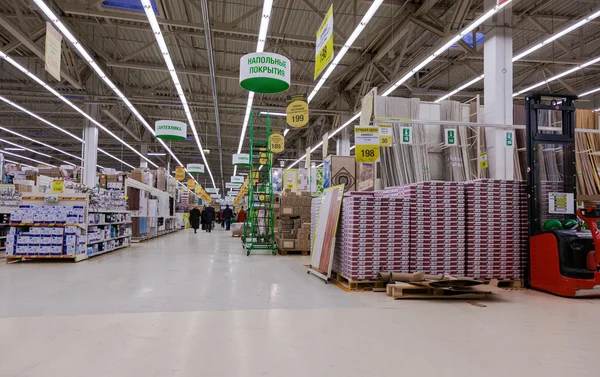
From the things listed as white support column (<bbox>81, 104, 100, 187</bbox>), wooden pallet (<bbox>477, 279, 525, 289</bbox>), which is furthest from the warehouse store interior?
white support column (<bbox>81, 104, 100, 187</bbox>)

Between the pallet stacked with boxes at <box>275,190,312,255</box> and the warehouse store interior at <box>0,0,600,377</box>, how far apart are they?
60 millimetres

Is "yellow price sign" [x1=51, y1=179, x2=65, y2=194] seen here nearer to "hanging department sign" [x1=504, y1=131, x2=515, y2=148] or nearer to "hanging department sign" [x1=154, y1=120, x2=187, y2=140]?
"hanging department sign" [x1=154, y1=120, x2=187, y2=140]

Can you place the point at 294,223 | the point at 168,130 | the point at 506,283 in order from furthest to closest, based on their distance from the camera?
the point at 168,130 → the point at 294,223 → the point at 506,283

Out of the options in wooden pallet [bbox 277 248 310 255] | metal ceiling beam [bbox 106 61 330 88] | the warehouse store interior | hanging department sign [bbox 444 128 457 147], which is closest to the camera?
the warehouse store interior

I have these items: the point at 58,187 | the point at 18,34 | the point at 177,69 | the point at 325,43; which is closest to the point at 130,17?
the point at 177,69

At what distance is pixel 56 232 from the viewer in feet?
27.5

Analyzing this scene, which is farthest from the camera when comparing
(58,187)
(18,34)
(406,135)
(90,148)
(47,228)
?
(90,148)

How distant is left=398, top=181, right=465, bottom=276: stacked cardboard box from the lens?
612 cm

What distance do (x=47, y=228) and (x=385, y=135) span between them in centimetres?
724

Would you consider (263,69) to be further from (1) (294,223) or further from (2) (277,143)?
(2) (277,143)

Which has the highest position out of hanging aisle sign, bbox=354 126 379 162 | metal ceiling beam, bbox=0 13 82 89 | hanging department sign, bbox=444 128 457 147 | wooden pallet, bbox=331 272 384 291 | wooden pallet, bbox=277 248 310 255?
metal ceiling beam, bbox=0 13 82 89

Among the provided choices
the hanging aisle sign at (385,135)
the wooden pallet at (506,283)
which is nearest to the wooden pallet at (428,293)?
the wooden pallet at (506,283)

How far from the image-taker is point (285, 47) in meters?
13.1

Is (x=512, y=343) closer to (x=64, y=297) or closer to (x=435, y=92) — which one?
(x=64, y=297)
